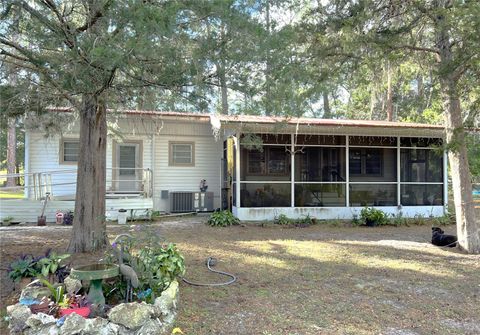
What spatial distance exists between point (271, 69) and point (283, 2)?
869 mm

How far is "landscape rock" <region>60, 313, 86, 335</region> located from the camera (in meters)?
3.04

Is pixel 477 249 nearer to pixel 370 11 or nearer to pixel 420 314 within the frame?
pixel 420 314

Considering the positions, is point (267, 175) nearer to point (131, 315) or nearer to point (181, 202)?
point (181, 202)

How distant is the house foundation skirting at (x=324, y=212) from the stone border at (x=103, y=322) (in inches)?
297

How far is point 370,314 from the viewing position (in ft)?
13.5

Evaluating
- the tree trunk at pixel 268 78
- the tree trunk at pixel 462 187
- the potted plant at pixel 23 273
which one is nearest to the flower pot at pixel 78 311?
the potted plant at pixel 23 273

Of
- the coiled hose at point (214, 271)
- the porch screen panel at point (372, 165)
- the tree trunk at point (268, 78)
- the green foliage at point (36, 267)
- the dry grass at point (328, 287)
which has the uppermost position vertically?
the tree trunk at point (268, 78)

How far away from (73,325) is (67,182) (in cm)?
981

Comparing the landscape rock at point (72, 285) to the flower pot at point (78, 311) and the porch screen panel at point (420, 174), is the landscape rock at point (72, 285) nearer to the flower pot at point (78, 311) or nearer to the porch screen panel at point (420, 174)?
the flower pot at point (78, 311)

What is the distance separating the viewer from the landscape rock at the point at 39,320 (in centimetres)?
313

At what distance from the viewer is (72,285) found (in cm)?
391

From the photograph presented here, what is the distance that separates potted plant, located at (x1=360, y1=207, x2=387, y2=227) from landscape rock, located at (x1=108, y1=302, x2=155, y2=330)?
900 centimetres

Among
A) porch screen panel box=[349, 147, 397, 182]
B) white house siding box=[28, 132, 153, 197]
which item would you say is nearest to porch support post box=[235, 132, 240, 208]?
white house siding box=[28, 132, 153, 197]

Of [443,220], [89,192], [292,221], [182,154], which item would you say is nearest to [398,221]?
[443,220]
